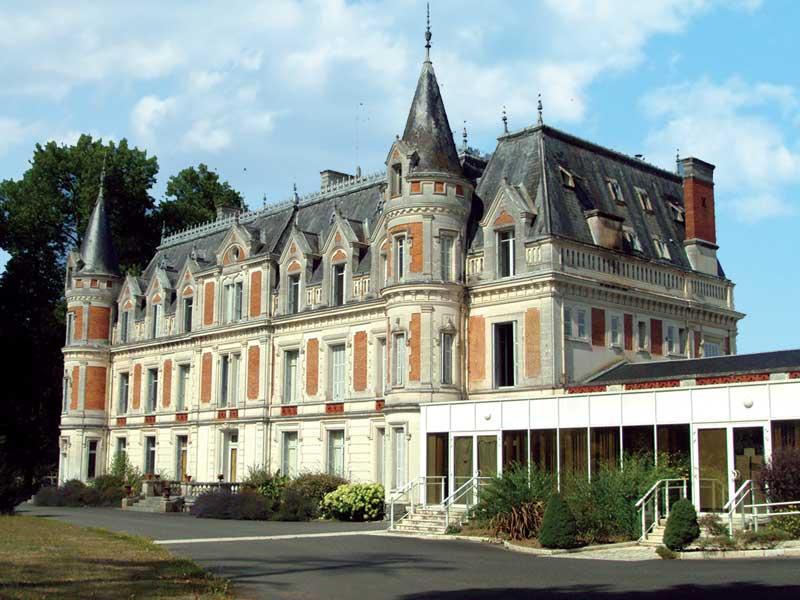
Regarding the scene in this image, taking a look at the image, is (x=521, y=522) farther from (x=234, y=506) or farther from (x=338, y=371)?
(x=338, y=371)

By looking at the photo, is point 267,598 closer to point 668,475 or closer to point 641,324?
point 668,475

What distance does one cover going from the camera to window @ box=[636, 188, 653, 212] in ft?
127

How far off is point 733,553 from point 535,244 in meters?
15.0

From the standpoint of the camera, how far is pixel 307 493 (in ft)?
116

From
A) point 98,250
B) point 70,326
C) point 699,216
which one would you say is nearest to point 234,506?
point 699,216

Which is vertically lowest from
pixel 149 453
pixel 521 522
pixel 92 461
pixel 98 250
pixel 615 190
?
pixel 521 522

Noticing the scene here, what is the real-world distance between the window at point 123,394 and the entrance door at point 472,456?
1026 inches

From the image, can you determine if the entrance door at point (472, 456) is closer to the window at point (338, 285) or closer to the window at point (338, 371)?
the window at point (338, 371)

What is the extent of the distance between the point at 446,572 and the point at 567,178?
20.9 meters

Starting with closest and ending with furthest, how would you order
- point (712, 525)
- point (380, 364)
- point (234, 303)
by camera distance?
point (712, 525)
point (380, 364)
point (234, 303)

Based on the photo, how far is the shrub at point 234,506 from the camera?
34.4 meters

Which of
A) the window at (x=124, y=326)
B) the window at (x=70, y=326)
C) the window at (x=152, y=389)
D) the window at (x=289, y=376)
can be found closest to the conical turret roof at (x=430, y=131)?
the window at (x=289, y=376)

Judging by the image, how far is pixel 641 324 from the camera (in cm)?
3538

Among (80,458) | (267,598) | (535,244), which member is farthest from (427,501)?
(80,458)
